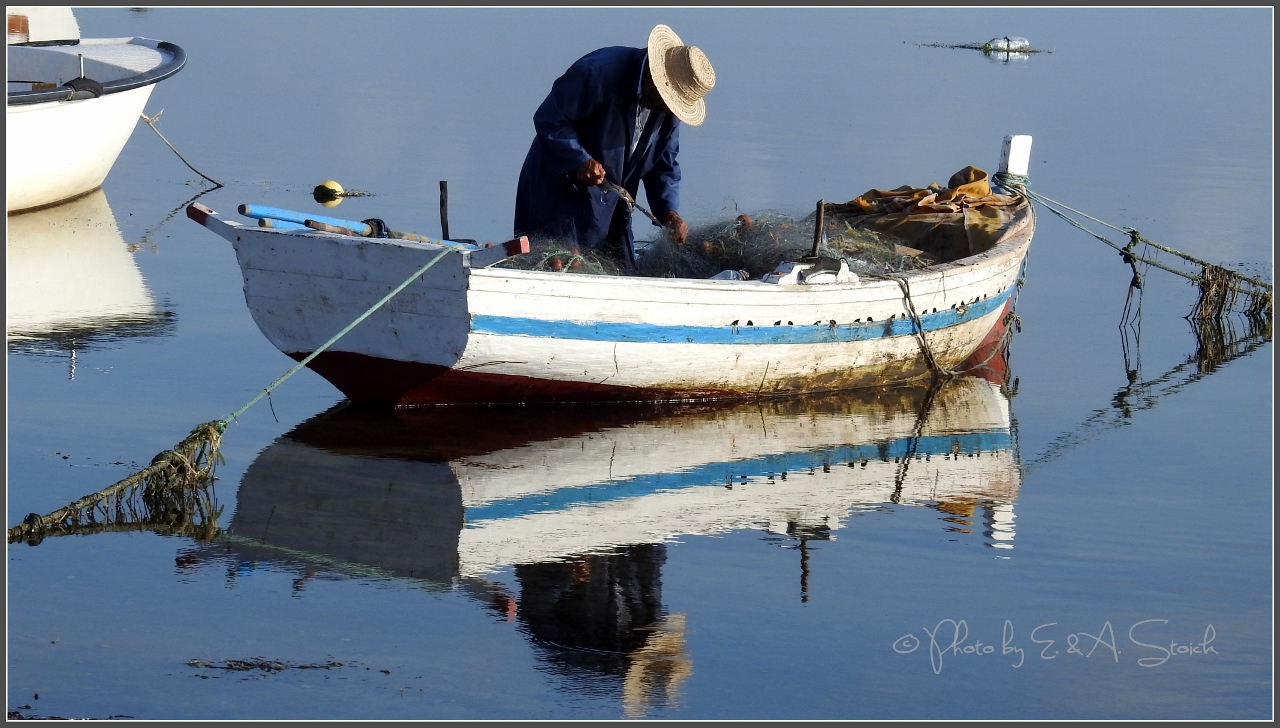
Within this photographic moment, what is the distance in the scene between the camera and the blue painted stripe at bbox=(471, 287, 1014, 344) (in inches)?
331

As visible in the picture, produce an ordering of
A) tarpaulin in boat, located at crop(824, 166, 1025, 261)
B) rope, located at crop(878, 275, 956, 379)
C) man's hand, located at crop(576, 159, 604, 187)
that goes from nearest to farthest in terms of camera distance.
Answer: man's hand, located at crop(576, 159, 604, 187) → rope, located at crop(878, 275, 956, 379) → tarpaulin in boat, located at crop(824, 166, 1025, 261)

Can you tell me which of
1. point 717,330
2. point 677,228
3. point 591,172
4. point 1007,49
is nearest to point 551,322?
point 591,172

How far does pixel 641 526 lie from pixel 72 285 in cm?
625

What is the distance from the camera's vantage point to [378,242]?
26.5ft

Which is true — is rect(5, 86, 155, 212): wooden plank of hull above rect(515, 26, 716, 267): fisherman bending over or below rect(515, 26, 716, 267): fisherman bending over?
below

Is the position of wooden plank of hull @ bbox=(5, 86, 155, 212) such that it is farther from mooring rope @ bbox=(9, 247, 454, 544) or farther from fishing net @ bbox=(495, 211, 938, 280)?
mooring rope @ bbox=(9, 247, 454, 544)

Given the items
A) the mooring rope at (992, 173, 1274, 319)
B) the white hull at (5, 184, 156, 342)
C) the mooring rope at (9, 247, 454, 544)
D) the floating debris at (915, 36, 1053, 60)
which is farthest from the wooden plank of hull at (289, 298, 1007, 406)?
the floating debris at (915, 36, 1053, 60)

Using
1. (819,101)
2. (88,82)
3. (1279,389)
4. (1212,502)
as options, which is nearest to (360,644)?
(1212,502)

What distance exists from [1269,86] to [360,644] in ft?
90.4

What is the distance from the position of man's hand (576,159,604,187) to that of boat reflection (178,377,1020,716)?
4.23ft

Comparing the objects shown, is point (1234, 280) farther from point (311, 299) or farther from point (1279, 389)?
point (311, 299)

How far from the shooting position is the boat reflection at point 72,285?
10.2 meters

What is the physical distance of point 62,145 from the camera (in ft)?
47.7

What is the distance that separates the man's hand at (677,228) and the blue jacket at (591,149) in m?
0.27
